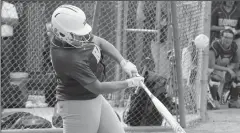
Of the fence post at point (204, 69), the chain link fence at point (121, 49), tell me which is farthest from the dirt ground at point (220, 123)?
the chain link fence at point (121, 49)

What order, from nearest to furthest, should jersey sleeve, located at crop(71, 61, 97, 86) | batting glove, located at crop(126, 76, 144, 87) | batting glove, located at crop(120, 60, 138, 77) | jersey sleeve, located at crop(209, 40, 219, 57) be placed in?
jersey sleeve, located at crop(71, 61, 97, 86)
batting glove, located at crop(126, 76, 144, 87)
batting glove, located at crop(120, 60, 138, 77)
jersey sleeve, located at crop(209, 40, 219, 57)

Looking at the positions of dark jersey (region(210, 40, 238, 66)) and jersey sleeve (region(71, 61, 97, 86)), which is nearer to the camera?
jersey sleeve (region(71, 61, 97, 86))

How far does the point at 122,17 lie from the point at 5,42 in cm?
179

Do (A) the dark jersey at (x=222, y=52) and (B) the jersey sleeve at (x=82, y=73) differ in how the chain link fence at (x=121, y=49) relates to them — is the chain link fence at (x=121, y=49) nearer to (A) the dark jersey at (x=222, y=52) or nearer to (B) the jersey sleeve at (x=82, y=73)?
(A) the dark jersey at (x=222, y=52)

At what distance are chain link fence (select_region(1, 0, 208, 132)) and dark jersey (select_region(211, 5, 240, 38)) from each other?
1.65 m

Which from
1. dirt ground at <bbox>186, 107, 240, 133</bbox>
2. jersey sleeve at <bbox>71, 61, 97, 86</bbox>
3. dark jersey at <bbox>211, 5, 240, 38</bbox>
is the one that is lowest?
dirt ground at <bbox>186, 107, 240, 133</bbox>

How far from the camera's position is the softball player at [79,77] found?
3.50m

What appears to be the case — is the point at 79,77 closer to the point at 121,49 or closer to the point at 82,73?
the point at 82,73

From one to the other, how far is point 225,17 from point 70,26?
535cm

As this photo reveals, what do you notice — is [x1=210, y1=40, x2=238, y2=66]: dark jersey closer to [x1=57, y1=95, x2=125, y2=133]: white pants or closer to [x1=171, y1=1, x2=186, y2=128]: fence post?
[x1=171, y1=1, x2=186, y2=128]: fence post

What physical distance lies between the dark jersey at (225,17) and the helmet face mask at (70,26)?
204 inches

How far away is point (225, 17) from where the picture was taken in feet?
27.4

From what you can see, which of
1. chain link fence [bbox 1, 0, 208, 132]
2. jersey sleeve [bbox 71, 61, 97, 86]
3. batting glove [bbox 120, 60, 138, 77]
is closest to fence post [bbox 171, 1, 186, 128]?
chain link fence [bbox 1, 0, 208, 132]

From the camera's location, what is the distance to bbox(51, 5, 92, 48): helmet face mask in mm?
3498
